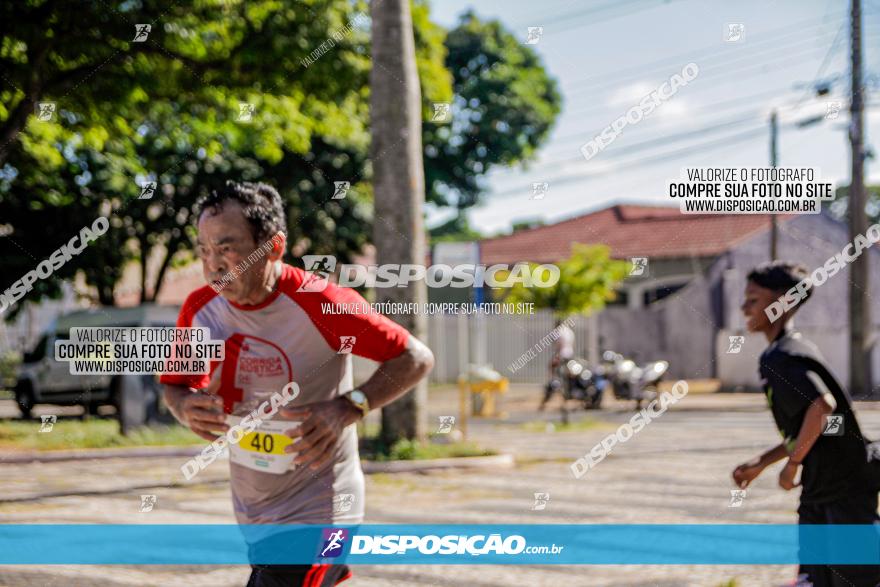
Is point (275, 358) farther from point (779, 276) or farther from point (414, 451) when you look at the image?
point (414, 451)

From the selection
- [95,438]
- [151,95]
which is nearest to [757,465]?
[151,95]

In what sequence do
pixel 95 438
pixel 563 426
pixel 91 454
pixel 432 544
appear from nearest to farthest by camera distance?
pixel 432 544, pixel 91 454, pixel 95 438, pixel 563 426

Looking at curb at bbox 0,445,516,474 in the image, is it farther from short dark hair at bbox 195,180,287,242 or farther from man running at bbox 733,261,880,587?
short dark hair at bbox 195,180,287,242

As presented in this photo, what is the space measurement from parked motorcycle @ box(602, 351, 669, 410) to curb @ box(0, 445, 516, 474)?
809 cm

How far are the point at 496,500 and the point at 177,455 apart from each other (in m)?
5.20

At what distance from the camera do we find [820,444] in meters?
3.94

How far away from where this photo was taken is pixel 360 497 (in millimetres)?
3369

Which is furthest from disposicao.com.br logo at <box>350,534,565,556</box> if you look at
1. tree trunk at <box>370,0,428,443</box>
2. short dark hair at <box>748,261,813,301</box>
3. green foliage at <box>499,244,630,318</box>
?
green foliage at <box>499,244,630,318</box>

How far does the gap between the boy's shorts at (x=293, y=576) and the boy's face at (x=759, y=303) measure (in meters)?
2.05

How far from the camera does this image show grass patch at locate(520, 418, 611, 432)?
1558 cm

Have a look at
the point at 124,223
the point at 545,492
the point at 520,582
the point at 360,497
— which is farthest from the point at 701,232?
the point at 360,497

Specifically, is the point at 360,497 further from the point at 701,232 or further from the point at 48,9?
the point at 701,232

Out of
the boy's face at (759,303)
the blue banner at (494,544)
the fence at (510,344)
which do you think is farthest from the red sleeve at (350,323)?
the fence at (510,344)

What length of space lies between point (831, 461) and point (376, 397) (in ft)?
6.47
